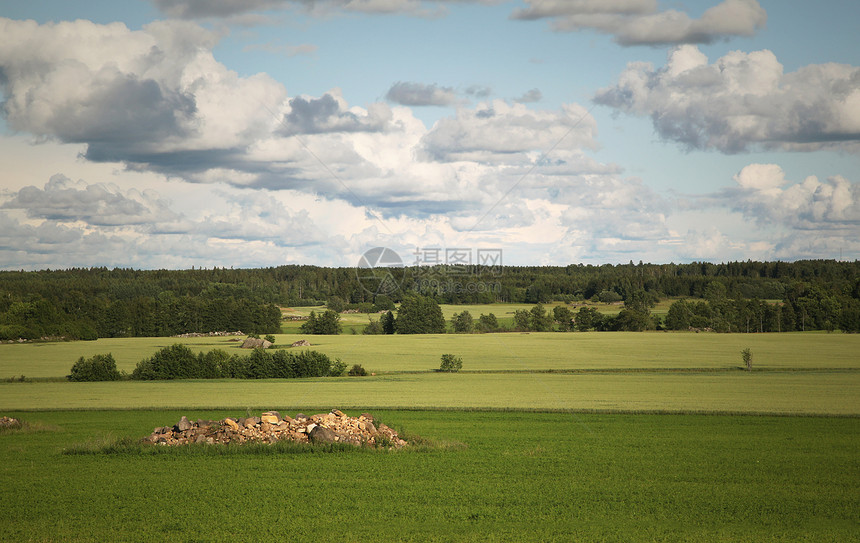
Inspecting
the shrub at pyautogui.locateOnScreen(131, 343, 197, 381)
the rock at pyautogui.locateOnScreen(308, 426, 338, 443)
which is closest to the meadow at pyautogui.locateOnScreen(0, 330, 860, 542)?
the rock at pyautogui.locateOnScreen(308, 426, 338, 443)

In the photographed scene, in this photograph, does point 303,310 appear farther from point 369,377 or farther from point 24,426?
point 24,426

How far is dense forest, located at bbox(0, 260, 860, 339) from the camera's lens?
117750 mm

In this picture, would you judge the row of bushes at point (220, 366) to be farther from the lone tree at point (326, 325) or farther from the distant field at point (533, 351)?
the lone tree at point (326, 325)

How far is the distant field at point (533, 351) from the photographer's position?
72250 mm

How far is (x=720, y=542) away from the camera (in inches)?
600

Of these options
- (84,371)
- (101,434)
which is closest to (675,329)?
(84,371)

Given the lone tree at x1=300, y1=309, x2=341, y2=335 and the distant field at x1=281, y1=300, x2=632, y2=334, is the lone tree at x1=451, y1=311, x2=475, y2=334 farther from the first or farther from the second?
the lone tree at x1=300, y1=309, x2=341, y2=335

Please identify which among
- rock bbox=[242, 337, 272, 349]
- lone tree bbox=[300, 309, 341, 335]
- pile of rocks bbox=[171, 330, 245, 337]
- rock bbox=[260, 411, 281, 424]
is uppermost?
rock bbox=[260, 411, 281, 424]

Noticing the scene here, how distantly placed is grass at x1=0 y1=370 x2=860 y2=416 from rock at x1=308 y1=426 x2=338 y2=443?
15.3 m

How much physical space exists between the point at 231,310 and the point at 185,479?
11017 cm

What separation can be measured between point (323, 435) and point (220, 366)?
150ft

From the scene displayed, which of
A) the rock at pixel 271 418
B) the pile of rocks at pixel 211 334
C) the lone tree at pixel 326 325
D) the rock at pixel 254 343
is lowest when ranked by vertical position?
the pile of rocks at pixel 211 334

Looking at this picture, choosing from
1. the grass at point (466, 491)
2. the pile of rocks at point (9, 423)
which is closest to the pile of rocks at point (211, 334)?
the pile of rocks at point (9, 423)

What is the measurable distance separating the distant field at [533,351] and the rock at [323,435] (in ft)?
145
